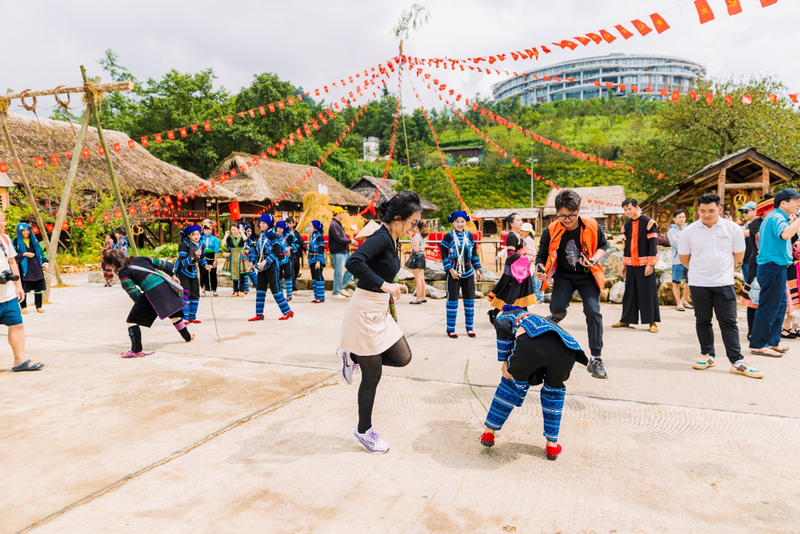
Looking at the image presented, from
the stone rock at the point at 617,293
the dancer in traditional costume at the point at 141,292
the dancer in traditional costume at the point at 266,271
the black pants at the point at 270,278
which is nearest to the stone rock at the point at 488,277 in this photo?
the stone rock at the point at 617,293

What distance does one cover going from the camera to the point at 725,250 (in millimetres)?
4535

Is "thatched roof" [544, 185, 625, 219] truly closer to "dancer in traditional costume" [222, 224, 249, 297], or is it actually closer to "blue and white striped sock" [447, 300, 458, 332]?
"dancer in traditional costume" [222, 224, 249, 297]

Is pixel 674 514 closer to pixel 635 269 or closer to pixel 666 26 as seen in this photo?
pixel 635 269

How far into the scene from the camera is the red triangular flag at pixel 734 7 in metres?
6.17

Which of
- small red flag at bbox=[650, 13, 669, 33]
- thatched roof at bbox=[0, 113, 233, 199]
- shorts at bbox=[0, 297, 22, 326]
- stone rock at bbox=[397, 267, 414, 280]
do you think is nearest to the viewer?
shorts at bbox=[0, 297, 22, 326]

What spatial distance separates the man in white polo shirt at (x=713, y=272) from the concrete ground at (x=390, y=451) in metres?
0.24

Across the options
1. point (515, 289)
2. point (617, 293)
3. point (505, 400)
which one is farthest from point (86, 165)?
point (505, 400)

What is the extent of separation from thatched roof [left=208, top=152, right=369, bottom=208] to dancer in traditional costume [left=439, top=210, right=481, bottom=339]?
70.3ft

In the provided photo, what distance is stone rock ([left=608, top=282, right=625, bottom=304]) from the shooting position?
885cm

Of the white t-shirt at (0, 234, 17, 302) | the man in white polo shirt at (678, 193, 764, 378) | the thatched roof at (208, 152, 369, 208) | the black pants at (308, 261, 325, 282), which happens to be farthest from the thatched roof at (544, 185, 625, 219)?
the white t-shirt at (0, 234, 17, 302)

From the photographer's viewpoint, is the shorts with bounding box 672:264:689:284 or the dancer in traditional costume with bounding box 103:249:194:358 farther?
the shorts with bounding box 672:264:689:284

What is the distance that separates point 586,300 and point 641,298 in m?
2.36

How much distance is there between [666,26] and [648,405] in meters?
5.91

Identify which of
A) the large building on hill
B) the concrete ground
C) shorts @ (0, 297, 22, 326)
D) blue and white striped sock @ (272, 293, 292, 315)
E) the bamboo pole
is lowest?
the concrete ground
